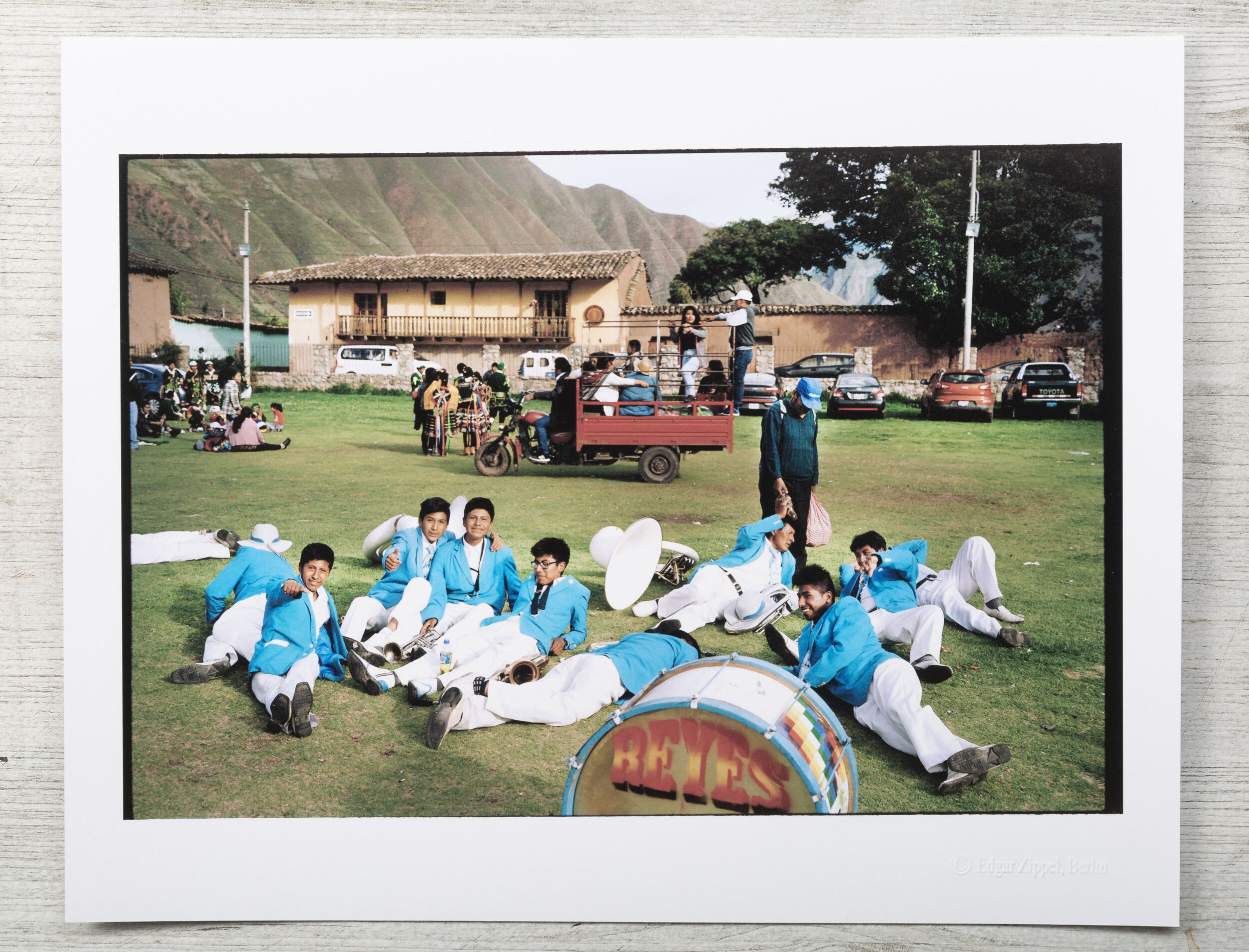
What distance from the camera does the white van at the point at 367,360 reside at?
381cm

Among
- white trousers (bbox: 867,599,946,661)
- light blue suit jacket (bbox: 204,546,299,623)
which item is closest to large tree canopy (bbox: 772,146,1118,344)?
white trousers (bbox: 867,599,946,661)

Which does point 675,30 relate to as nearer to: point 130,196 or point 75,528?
point 130,196

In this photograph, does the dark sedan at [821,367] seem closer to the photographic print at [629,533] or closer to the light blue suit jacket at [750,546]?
the photographic print at [629,533]

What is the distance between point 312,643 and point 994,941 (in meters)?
2.95

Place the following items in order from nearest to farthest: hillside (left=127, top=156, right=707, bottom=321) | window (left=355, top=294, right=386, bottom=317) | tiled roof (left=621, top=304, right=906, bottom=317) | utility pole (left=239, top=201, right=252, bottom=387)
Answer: hillside (left=127, top=156, right=707, bottom=321), utility pole (left=239, top=201, right=252, bottom=387), tiled roof (left=621, top=304, right=906, bottom=317), window (left=355, top=294, right=386, bottom=317)

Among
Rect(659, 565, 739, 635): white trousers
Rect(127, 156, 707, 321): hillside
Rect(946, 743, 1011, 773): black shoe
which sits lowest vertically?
Rect(946, 743, 1011, 773): black shoe

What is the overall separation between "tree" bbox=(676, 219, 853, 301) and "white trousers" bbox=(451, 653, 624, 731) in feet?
5.92

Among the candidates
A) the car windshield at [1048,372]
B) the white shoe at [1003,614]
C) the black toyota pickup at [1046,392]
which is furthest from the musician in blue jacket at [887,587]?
the car windshield at [1048,372]

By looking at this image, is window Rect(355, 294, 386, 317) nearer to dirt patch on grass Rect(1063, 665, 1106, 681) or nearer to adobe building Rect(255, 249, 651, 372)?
adobe building Rect(255, 249, 651, 372)

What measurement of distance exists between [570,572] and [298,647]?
3.83 feet

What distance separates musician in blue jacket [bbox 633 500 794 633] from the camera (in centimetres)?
335

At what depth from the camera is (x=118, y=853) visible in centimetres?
296

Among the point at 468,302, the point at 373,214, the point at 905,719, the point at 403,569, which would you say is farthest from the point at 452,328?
the point at 905,719

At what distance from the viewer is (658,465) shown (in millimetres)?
3904
